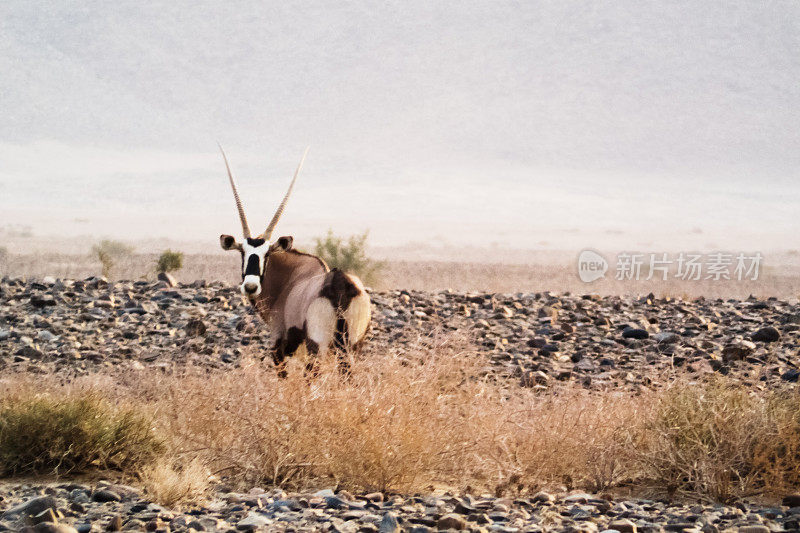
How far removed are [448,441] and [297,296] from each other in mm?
3319

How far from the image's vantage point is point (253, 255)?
9594 millimetres

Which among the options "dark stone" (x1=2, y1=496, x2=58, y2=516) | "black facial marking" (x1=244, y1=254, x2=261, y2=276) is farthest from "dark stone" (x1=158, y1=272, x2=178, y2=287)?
"dark stone" (x1=2, y1=496, x2=58, y2=516)

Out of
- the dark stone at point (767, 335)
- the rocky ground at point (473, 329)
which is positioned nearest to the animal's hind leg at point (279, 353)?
the rocky ground at point (473, 329)

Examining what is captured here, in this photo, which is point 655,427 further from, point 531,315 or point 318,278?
point 531,315

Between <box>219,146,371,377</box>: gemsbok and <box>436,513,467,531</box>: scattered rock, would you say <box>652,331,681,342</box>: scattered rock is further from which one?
<box>436,513,467,531</box>: scattered rock

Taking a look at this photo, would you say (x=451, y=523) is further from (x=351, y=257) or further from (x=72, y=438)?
(x=351, y=257)

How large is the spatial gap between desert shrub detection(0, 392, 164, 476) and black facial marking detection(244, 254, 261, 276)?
261cm

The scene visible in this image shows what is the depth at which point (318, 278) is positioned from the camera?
900cm

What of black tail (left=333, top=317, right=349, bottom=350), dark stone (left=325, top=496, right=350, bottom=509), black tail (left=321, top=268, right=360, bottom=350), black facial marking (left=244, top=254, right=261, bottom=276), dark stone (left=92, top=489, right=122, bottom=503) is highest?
black facial marking (left=244, top=254, right=261, bottom=276)

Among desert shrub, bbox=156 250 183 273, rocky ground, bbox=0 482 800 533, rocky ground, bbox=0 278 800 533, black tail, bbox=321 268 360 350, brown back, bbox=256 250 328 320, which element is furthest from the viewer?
desert shrub, bbox=156 250 183 273

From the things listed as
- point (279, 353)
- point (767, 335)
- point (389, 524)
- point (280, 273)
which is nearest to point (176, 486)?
point (389, 524)

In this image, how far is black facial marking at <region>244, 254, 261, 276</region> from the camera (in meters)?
9.57

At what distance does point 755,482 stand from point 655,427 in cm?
84

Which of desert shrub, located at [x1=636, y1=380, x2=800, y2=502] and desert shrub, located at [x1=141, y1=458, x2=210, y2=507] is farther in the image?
desert shrub, located at [x1=636, y1=380, x2=800, y2=502]
